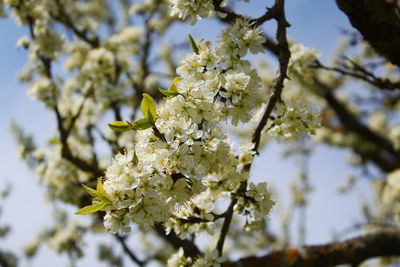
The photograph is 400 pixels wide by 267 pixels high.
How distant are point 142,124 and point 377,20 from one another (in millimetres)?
2188

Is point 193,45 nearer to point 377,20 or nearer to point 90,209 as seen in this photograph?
point 90,209

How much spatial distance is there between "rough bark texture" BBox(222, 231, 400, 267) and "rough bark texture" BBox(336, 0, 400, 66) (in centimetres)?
212

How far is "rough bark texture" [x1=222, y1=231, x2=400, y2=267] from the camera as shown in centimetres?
306

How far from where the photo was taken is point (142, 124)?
1.50 meters

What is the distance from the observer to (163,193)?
4.87 feet

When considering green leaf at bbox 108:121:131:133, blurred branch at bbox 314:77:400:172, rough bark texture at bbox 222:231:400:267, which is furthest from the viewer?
blurred branch at bbox 314:77:400:172

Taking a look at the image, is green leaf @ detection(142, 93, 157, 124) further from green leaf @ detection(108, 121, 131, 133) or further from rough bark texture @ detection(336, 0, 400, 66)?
rough bark texture @ detection(336, 0, 400, 66)

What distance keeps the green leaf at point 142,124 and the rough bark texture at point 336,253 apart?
1.94 meters

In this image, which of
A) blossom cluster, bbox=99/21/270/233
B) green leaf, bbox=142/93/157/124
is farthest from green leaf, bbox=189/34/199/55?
green leaf, bbox=142/93/157/124

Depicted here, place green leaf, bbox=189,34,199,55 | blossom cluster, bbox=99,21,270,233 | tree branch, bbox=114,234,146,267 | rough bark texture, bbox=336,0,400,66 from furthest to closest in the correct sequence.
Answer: tree branch, bbox=114,234,146,267 < rough bark texture, bbox=336,0,400,66 < green leaf, bbox=189,34,199,55 < blossom cluster, bbox=99,21,270,233

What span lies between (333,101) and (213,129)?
6474mm

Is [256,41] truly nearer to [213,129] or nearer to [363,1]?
[213,129]

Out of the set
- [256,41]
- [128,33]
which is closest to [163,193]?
[256,41]

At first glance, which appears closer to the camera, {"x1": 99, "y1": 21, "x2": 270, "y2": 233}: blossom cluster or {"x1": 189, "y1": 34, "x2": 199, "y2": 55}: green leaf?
{"x1": 99, "y1": 21, "x2": 270, "y2": 233}: blossom cluster
